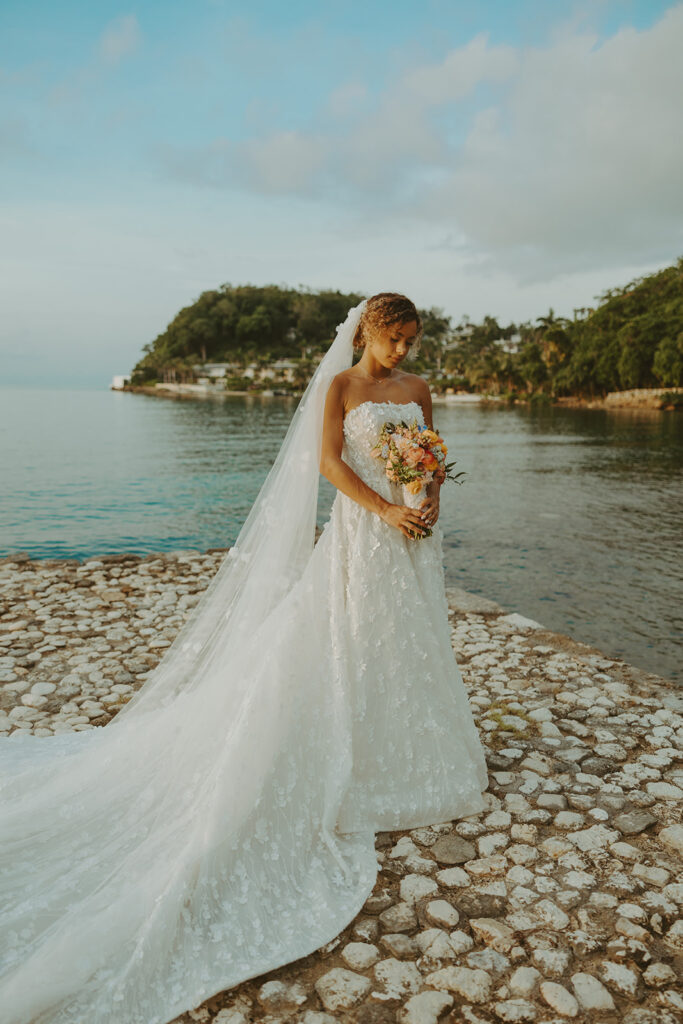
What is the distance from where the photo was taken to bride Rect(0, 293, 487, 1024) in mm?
2857

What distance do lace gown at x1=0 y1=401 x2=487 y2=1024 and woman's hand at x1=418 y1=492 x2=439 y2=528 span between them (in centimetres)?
18

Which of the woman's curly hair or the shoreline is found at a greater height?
the woman's curly hair

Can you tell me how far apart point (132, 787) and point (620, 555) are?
42.8 ft

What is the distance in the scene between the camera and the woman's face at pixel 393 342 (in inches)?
158

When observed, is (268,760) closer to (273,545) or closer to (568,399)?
(273,545)

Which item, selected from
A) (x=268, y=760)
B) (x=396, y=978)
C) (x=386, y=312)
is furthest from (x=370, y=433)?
(x=396, y=978)

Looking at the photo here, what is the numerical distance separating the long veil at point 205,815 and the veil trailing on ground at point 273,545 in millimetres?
12

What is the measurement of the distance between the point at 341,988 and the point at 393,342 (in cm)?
318

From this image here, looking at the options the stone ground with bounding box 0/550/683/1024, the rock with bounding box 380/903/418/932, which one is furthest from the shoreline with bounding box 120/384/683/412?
the rock with bounding box 380/903/418/932

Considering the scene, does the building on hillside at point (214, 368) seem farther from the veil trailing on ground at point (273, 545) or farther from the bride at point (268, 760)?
the bride at point (268, 760)

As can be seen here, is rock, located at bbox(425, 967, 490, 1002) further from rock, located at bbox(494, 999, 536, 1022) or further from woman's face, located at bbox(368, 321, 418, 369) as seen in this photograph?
woman's face, located at bbox(368, 321, 418, 369)

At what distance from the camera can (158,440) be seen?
144ft

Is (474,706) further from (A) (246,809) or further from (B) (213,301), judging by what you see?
(B) (213,301)

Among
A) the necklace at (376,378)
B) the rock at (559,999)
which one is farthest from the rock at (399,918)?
the necklace at (376,378)
